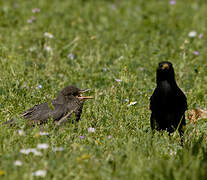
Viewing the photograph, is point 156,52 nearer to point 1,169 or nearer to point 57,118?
point 57,118

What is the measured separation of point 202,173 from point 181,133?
1920 mm

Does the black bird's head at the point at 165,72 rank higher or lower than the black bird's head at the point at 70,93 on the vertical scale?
higher

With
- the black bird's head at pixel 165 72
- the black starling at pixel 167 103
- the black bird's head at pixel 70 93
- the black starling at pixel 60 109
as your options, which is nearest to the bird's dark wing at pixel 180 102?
the black starling at pixel 167 103

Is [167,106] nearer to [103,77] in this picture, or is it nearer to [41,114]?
[41,114]

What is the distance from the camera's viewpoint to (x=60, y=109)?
19.5 feet

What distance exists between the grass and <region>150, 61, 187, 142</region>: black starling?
186mm

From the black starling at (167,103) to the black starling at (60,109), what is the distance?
103 centimetres

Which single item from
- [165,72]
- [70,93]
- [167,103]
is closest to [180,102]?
[167,103]

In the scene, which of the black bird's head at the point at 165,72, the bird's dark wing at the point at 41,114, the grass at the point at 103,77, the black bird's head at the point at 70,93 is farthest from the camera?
the black bird's head at the point at 70,93

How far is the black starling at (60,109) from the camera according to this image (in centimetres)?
575

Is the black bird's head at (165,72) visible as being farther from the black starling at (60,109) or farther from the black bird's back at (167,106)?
the black starling at (60,109)

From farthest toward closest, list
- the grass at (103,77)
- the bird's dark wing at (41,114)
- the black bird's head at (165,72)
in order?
the black bird's head at (165,72) → the bird's dark wing at (41,114) → the grass at (103,77)

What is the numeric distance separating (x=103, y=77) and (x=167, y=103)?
7.21 feet

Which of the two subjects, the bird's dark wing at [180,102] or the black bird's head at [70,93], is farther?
the black bird's head at [70,93]
